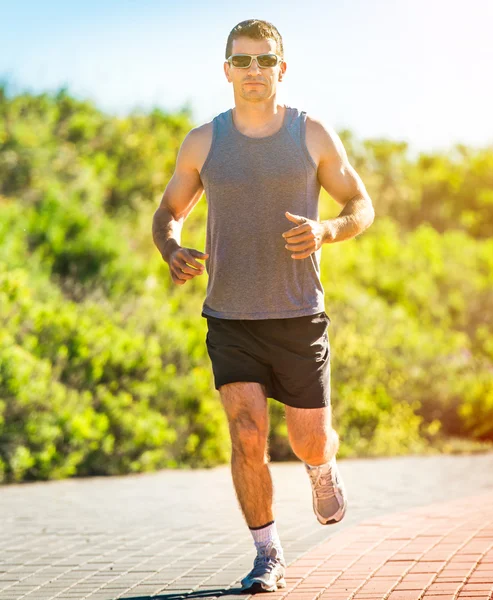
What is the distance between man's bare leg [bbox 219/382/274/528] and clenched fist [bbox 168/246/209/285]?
1.79 feet

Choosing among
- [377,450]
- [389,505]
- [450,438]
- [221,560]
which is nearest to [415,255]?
[450,438]

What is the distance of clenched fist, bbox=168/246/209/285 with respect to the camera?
483cm

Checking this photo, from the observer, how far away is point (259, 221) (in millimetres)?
4973

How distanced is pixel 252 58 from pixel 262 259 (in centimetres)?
90

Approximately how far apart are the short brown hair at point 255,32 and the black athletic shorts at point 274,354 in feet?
4.03

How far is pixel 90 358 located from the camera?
10.8 metres

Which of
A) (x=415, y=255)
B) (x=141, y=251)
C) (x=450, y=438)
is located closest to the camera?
(x=450, y=438)

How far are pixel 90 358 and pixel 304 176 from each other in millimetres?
6108

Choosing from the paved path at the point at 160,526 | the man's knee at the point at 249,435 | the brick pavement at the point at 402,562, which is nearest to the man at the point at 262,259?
the man's knee at the point at 249,435

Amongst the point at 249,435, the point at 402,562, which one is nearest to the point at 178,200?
the point at 249,435

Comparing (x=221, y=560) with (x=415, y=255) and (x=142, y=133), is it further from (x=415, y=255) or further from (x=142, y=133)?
(x=415, y=255)

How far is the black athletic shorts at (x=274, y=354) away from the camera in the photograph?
5062 mm

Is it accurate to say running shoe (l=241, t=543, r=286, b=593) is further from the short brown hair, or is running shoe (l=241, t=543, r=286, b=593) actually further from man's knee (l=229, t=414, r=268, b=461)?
the short brown hair

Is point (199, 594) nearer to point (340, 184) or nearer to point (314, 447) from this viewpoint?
point (314, 447)
